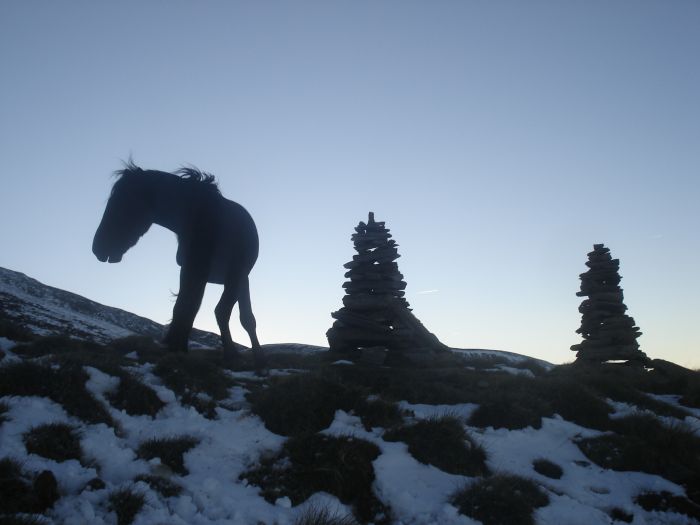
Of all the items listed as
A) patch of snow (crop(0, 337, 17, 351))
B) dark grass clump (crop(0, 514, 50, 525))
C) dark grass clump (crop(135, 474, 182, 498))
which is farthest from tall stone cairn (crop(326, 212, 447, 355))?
dark grass clump (crop(0, 514, 50, 525))

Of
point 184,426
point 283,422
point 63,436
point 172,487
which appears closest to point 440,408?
point 283,422

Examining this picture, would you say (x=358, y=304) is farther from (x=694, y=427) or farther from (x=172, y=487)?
(x=172, y=487)

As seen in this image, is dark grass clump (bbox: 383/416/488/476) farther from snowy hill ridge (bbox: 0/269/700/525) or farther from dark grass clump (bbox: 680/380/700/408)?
dark grass clump (bbox: 680/380/700/408)

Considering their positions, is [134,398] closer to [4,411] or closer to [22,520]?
[4,411]

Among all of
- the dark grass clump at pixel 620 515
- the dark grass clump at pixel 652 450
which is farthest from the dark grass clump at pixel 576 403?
the dark grass clump at pixel 620 515

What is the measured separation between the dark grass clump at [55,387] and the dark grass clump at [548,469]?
18.5 feet

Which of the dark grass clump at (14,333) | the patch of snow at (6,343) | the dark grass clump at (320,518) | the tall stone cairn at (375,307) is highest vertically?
the tall stone cairn at (375,307)

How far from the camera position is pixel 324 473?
5.74 m

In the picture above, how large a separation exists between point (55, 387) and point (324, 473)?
368 centimetres

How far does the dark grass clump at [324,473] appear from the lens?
5355mm

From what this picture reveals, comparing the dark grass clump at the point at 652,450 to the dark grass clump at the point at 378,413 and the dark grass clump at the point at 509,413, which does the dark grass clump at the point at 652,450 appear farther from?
the dark grass clump at the point at 378,413

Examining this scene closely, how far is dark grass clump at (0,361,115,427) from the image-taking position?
19.7ft

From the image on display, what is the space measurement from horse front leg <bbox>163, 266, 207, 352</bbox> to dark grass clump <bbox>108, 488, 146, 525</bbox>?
5.88 m

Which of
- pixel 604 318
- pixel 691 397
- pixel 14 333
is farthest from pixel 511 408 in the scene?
pixel 604 318
